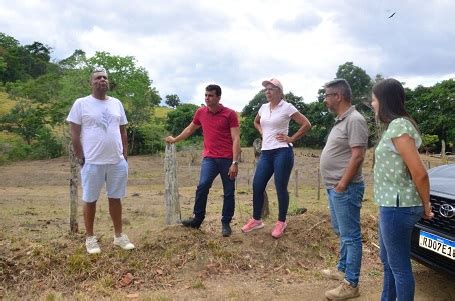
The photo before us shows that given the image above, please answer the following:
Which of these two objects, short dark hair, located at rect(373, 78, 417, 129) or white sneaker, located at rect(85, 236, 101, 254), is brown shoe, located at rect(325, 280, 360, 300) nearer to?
short dark hair, located at rect(373, 78, 417, 129)

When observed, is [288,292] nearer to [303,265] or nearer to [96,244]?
[303,265]

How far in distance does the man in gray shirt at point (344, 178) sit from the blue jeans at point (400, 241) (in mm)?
659

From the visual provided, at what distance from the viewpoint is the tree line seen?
3572 cm

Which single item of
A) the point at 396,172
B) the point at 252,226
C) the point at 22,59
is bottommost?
the point at 252,226

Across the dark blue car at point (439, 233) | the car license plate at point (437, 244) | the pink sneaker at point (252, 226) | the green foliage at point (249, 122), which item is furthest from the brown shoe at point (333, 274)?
the green foliage at point (249, 122)

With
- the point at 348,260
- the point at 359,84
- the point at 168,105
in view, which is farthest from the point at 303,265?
the point at 168,105

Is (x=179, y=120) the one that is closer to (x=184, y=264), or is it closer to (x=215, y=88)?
(x=215, y=88)

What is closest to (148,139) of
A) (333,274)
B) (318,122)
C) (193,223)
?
(318,122)

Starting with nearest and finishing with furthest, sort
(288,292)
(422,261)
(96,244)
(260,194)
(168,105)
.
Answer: (422,261), (288,292), (96,244), (260,194), (168,105)

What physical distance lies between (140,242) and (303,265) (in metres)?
1.76

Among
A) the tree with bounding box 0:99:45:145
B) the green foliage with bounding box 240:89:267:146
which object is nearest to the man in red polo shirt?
the green foliage with bounding box 240:89:267:146

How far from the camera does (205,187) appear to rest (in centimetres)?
491

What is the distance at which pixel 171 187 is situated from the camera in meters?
5.67

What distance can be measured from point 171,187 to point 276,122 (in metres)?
1.68
